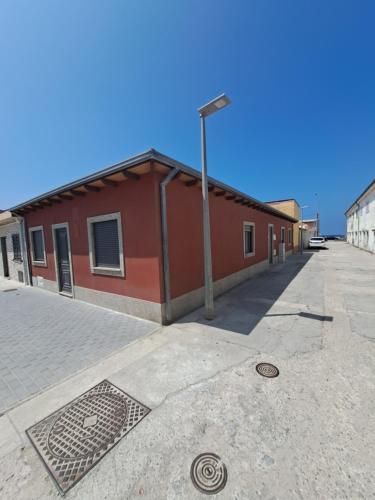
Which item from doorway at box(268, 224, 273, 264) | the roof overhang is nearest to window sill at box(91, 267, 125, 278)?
the roof overhang

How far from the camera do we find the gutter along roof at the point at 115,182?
3.69m


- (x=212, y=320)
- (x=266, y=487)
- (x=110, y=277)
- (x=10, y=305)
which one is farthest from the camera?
(x=10, y=305)

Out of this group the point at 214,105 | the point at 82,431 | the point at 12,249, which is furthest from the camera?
the point at 12,249

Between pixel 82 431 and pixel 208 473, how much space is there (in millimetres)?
1244

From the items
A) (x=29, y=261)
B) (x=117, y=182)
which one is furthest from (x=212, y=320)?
(x=29, y=261)

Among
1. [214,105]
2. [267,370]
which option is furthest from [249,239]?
[267,370]

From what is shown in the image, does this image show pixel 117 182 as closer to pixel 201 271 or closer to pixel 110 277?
pixel 110 277

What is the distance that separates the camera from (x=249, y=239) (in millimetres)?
9203

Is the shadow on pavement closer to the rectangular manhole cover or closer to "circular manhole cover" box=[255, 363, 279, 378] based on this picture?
"circular manhole cover" box=[255, 363, 279, 378]

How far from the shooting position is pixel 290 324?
13.5 feet

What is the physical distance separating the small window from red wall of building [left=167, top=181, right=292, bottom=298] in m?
0.64

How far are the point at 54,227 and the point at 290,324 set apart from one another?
7452 millimetres

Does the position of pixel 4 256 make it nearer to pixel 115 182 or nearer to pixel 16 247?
pixel 16 247

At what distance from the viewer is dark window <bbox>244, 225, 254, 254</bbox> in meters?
8.82
